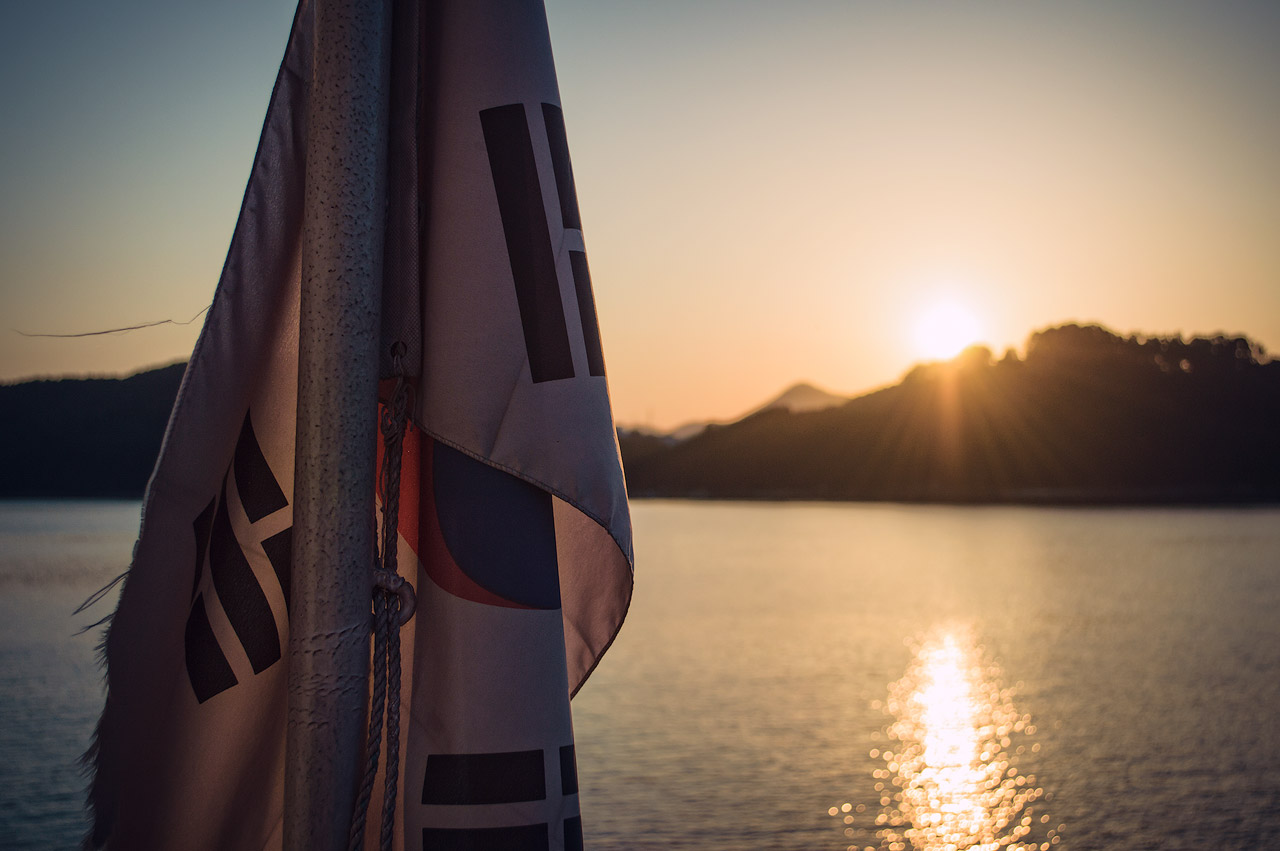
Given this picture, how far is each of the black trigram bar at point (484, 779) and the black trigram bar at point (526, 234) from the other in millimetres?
404

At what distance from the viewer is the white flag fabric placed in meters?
1.00

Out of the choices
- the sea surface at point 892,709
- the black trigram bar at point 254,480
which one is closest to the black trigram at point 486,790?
the black trigram bar at point 254,480

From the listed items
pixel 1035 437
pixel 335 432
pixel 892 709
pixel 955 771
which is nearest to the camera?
pixel 335 432

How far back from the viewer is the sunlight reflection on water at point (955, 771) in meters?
13.2

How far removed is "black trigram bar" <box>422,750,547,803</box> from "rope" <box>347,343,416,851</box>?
5 cm

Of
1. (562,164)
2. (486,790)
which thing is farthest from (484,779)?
(562,164)

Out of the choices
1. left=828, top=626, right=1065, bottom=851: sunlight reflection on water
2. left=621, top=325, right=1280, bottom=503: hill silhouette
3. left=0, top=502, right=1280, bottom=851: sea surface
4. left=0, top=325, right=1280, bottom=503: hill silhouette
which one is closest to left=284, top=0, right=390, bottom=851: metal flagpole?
left=0, top=502, right=1280, bottom=851: sea surface

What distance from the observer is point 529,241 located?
1.06 m

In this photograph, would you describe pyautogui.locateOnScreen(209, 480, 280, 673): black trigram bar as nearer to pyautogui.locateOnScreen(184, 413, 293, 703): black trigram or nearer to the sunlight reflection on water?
pyautogui.locateOnScreen(184, 413, 293, 703): black trigram

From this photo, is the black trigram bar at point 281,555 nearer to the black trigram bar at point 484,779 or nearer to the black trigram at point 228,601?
the black trigram at point 228,601

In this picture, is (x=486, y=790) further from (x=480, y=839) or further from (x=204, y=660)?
(x=204, y=660)

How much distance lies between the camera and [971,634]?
27.4 meters

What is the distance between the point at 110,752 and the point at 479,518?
1.45ft

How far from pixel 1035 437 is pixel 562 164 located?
98.5m
